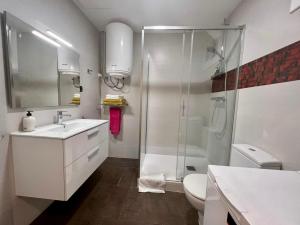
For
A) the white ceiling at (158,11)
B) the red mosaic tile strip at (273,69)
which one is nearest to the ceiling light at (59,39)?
the white ceiling at (158,11)

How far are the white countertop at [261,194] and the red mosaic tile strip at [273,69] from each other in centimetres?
69

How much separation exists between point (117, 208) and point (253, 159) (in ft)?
4.55

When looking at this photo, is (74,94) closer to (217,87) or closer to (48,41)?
(48,41)

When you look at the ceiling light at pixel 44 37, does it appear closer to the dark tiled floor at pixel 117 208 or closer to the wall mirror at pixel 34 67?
the wall mirror at pixel 34 67

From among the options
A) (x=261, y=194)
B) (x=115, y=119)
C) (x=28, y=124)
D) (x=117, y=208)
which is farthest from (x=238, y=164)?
(x=115, y=119)

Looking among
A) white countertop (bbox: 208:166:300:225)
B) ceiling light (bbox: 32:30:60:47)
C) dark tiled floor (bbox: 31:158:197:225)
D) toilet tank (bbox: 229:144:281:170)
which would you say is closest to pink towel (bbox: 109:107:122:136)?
dark tiled floor (bbox: 31:158:197:225)

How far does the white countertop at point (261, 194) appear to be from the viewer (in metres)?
0.46

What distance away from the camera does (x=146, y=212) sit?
4.99ft

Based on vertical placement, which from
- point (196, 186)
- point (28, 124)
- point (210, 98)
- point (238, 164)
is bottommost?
point (196, 186)

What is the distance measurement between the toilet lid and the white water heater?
1.78m

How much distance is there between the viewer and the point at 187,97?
2.38 meters

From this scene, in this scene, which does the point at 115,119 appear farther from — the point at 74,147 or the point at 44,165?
the point at 44,165

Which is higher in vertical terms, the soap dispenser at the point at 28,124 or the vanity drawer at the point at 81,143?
the soap dispenser at the point at 28,124

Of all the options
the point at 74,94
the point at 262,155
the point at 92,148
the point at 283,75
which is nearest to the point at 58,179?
the point at 92,148
